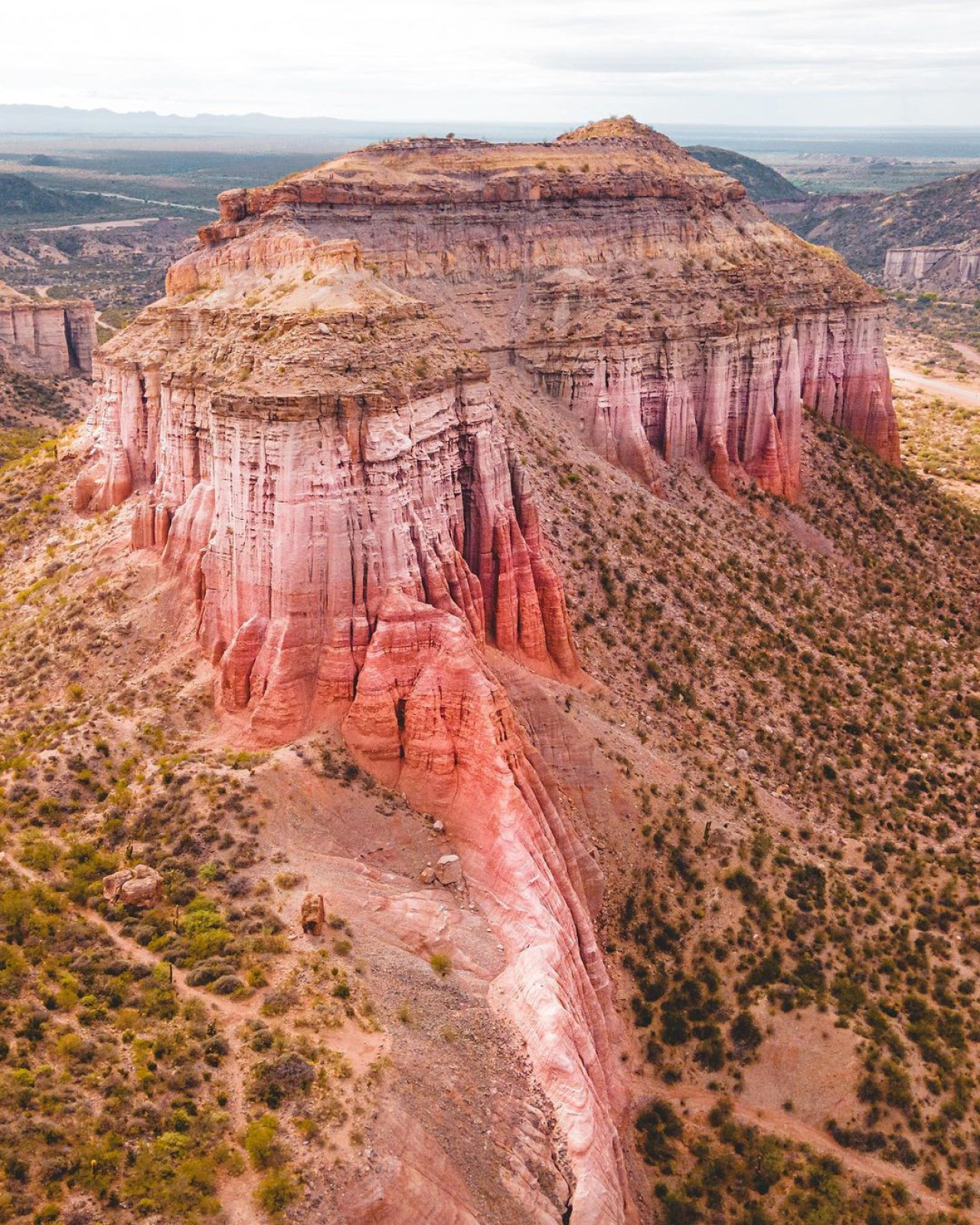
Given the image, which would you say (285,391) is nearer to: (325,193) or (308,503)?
(308,503)

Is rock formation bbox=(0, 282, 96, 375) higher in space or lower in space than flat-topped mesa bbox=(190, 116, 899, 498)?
lower

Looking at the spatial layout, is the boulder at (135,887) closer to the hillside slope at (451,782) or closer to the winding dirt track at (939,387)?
the hillside slope at (451,782)

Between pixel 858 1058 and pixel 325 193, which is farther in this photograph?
pixel 325 193

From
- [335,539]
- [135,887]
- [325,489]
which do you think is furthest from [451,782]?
[135,887]

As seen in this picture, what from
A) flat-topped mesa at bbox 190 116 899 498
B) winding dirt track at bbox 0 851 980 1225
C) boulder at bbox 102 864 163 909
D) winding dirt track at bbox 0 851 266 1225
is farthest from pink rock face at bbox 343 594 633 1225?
flat-topped mesa at bbox 190 116 899 498

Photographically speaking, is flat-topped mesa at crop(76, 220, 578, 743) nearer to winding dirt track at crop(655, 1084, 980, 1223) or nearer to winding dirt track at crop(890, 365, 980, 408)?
winding dirt track at crop(655, 1084, 980, 1223)

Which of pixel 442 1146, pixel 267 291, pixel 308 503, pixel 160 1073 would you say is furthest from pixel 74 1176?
pixel 267 291

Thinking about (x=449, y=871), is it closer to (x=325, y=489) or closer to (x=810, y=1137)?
(x=325, y=489)
